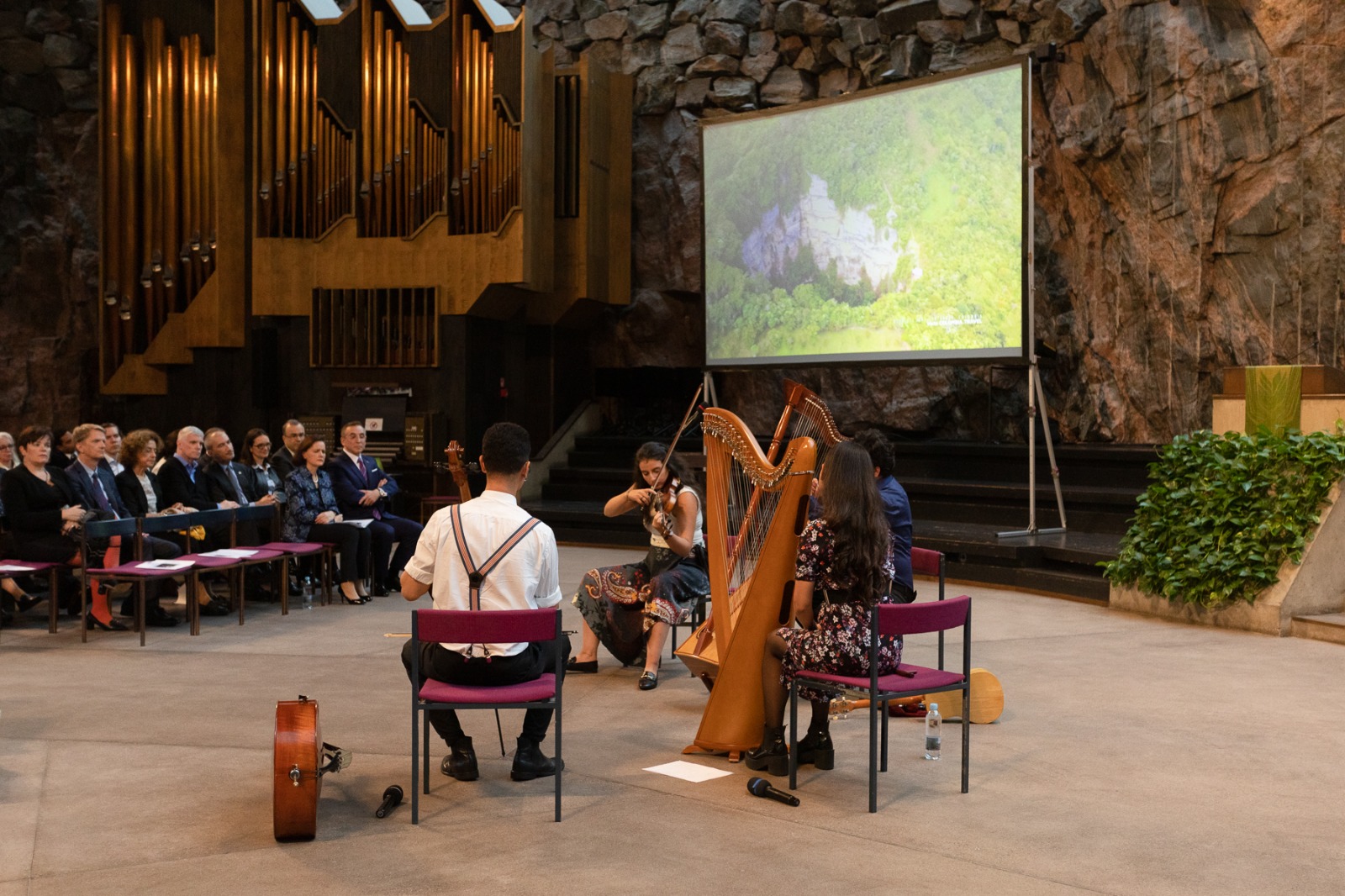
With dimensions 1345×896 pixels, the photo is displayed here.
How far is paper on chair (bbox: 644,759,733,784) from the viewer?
14.7ft

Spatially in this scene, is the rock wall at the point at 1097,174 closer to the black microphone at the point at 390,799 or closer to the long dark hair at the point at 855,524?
the long dark hair at the point at 855,524

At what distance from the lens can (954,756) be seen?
4773mm

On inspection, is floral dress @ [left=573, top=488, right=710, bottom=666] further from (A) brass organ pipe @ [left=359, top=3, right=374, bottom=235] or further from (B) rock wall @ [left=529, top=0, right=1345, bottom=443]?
(A) brass organ pipe @ [left=359, top=3, right=374, bottom=235]

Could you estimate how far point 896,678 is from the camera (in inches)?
169

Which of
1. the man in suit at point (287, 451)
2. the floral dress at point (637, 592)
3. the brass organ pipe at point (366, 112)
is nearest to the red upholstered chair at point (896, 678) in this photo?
the floral dress at point (637, 592)

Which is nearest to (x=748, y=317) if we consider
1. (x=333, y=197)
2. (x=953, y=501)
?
(x=953, y=501)

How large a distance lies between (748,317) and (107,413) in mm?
6739

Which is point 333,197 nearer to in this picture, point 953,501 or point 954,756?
point 953,501

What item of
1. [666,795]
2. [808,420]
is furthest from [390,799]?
[808,420]

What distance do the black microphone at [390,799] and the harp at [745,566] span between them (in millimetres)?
1130

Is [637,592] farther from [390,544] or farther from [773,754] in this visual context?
[390,544]

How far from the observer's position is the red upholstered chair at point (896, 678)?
4066mm

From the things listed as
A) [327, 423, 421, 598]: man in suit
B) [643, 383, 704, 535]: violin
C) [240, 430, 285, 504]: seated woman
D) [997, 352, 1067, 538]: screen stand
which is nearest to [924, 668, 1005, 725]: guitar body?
[643, 383, 704, 535]: violin

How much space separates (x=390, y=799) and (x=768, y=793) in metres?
1.14
